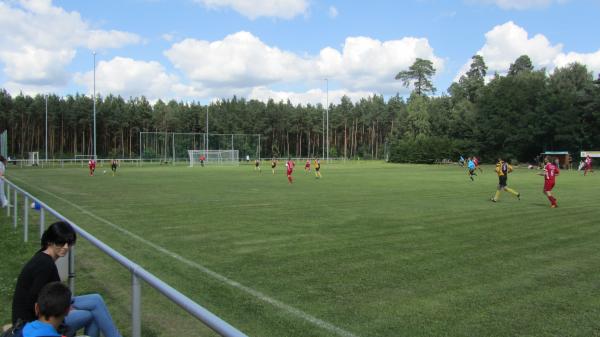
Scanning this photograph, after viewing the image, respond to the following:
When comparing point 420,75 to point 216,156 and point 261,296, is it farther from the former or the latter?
point 261,296

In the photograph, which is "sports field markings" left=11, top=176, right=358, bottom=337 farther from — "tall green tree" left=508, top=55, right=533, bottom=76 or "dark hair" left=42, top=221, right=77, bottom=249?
"tall green tree" left=508, top=55, right=533, bottom=76

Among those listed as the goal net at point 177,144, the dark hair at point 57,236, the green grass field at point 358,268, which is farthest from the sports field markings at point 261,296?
the goal net at point 177,144

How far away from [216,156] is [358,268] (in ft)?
227

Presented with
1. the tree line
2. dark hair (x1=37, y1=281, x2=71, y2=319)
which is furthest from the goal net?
dark hair (x1=37, y1=281, x2=71, y2=319)

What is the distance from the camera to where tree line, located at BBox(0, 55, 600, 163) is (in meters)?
71.4

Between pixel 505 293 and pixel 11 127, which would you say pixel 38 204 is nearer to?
pixel 505 293

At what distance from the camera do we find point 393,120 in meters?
121

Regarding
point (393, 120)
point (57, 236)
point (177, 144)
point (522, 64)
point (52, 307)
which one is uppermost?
point (522, 64)

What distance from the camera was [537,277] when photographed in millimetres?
7133

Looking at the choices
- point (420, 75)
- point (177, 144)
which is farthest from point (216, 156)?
point (420, 75)

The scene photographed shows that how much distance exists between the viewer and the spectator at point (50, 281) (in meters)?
4.02

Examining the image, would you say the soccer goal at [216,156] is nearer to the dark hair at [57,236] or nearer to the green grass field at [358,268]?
the green grass field at [358,268]

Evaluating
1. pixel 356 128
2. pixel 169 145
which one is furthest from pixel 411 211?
pixel 356 128

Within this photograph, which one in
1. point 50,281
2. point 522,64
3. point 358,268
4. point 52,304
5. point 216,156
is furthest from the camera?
point 522,64
